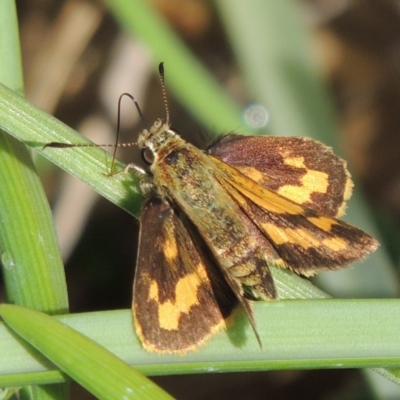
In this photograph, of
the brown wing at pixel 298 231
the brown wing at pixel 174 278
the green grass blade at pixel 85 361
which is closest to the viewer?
the green grass blade at pixel 85 361

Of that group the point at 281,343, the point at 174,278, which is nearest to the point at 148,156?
the point at 174,278

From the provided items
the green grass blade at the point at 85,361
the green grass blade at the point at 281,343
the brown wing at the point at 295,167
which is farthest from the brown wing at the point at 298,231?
the green grass blade at the point at 85,361

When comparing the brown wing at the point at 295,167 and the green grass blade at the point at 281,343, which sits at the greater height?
the brown wing at the point at 295,167

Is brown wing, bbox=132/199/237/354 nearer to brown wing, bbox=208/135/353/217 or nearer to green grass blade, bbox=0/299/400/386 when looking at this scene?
green grass blade, bbox=0/299/400/386

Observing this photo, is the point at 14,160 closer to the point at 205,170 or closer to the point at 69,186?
the point at 205,170

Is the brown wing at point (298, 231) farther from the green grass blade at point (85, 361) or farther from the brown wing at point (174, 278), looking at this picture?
the green grass blade at point (85, 361)

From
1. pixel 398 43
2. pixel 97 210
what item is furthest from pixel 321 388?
pixel 398 43

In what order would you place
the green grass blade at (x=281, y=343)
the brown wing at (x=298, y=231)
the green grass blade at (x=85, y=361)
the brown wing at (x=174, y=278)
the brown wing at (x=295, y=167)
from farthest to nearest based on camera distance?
the brown wing at (x=295, y=167)
the brown wing at (x=298, y=231)
the brown wing at (x=174, y=278)
the green grass blade at (x=281, y=343)
the green grass blade at (x=85, y=361)

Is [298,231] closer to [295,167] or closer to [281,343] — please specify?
[295,167]
